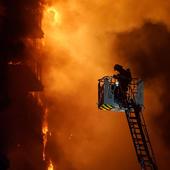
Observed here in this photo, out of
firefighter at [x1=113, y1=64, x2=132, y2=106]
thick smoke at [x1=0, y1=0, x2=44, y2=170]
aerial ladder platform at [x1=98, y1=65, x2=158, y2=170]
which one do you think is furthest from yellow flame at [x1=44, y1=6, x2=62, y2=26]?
firefighter at [x1=113, y1=64, x2=132, y2=106]

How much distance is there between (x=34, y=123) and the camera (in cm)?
3155

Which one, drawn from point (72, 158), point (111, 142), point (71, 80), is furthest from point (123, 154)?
point (71, 80)

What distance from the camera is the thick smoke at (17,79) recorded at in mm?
26891

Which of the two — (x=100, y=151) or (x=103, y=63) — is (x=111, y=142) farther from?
(x=103, y=63)

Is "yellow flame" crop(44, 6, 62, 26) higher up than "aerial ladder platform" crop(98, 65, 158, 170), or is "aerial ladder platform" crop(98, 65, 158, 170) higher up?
"yellow flame" crop(44, 6, 62, 26)

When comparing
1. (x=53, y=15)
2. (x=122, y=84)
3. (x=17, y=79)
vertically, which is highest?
(x=53, y=15)

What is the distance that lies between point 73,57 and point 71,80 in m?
1.49

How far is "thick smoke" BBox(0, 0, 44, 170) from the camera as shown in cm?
2689

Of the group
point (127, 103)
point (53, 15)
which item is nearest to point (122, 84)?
point (127, 103)

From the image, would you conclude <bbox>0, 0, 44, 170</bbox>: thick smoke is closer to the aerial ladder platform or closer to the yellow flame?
the yellow flame

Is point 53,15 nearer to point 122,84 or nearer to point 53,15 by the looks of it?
point 53,15

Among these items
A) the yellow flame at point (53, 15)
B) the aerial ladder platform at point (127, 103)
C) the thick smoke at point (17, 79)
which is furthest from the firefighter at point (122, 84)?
the yellow flame at point (53, 15)

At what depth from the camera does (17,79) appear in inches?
1106

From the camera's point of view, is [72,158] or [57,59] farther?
[72,158]
